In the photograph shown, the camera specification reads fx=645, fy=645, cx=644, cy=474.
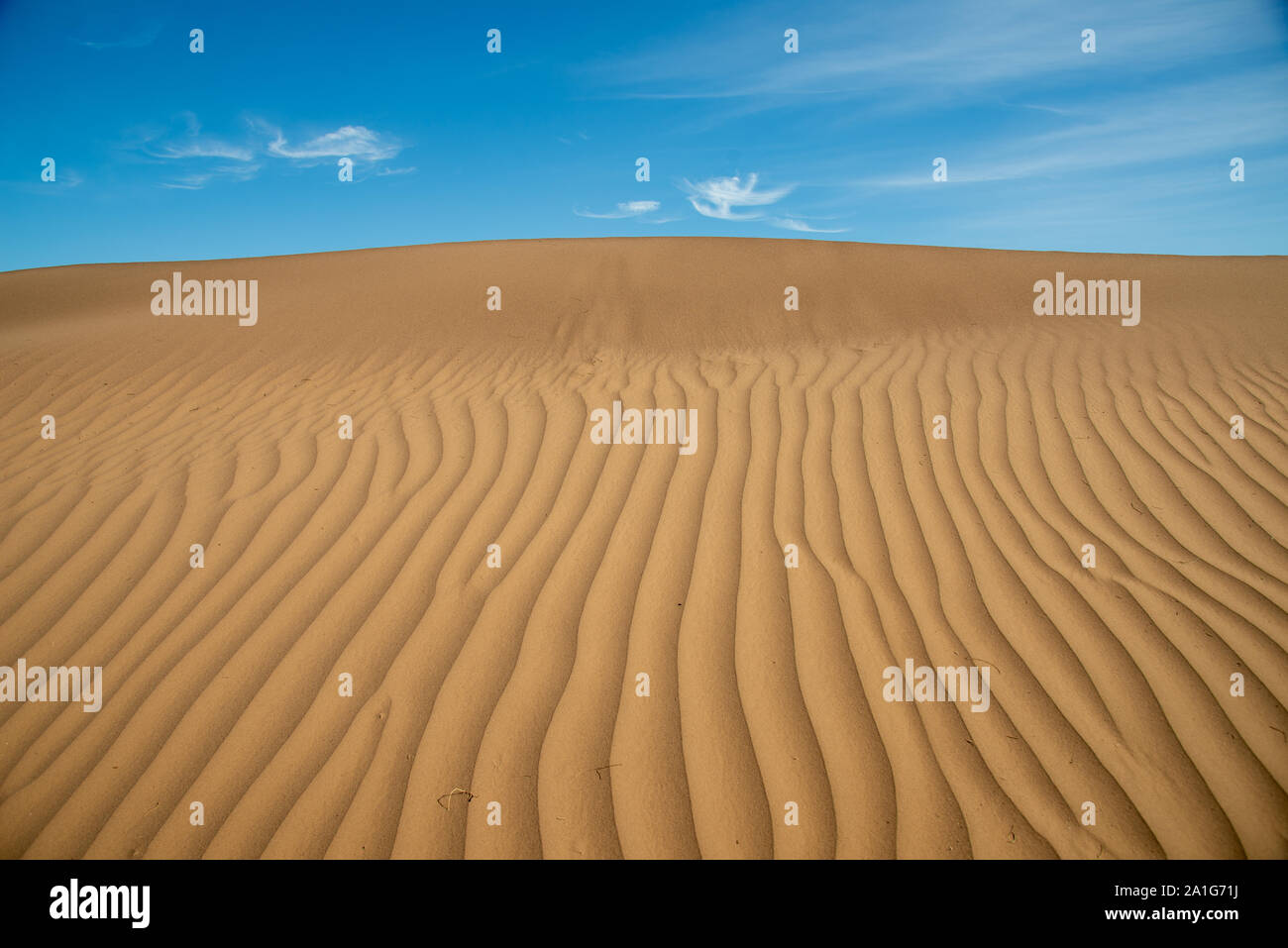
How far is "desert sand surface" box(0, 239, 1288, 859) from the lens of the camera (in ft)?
6.67

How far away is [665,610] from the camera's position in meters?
2.73

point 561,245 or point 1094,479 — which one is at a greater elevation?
point 561,245

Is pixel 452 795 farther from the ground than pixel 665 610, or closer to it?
closer to it

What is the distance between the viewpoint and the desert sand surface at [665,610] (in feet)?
6.67

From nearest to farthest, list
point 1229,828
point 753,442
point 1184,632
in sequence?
point 1229,828
point 1184,632
point 753,442

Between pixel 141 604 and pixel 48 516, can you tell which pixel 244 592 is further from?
pixel 48 516

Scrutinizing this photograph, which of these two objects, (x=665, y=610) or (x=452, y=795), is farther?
(x=665, y=610)

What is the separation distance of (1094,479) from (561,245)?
10.6 meters

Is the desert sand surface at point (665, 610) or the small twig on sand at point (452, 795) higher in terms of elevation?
the desert sand surface at point (665, 610)

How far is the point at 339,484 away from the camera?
3.68m

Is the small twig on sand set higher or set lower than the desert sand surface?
lower
